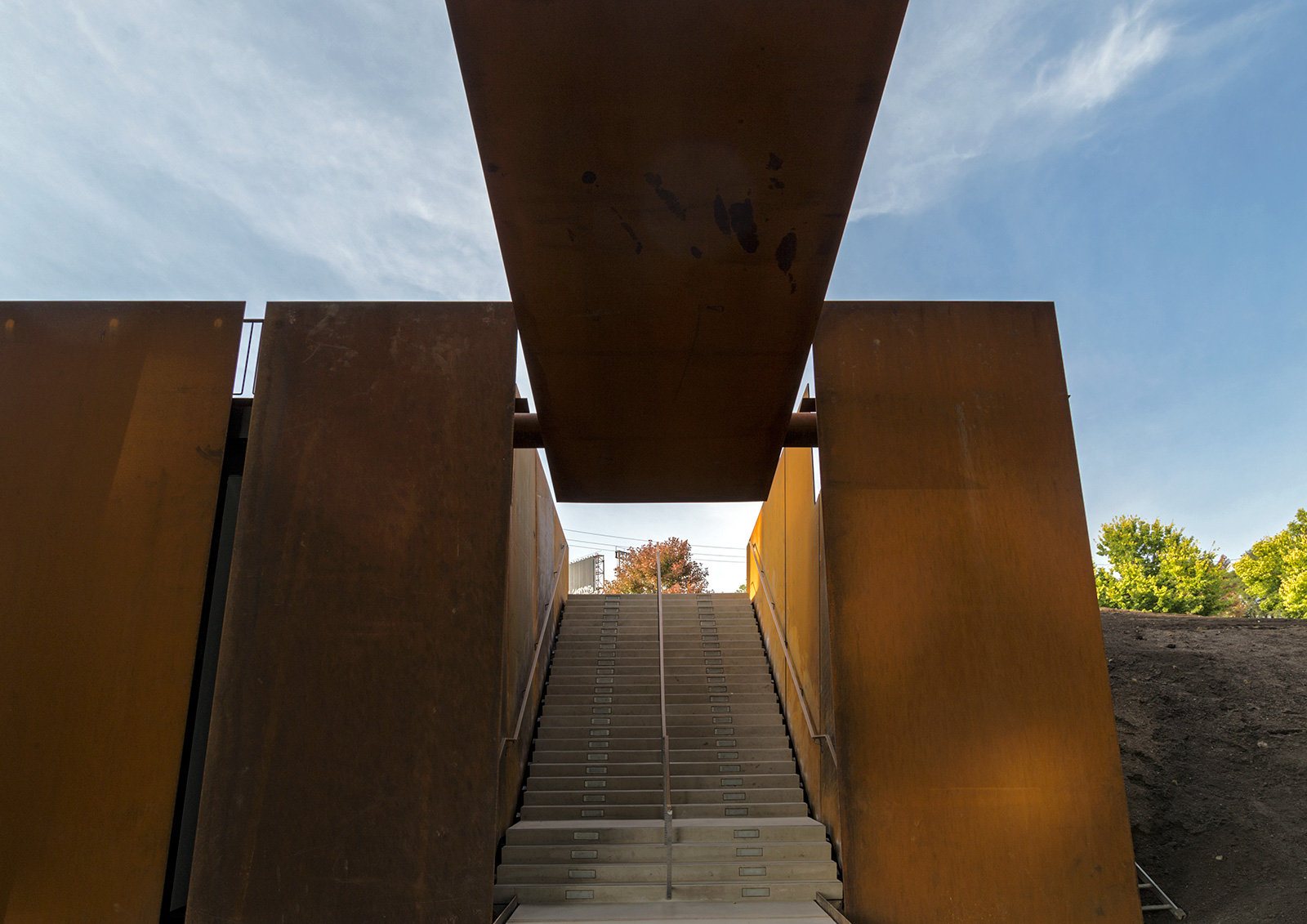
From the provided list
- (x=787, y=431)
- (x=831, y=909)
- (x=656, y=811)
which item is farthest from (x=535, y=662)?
(x=831, y=909)

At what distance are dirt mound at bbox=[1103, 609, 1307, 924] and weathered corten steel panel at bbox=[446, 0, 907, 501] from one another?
5.09 m

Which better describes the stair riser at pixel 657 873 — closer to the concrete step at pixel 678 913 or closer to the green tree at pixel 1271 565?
the concrete step at pixel 678 913

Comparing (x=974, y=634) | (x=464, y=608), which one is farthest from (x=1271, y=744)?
(x=464, y=608)

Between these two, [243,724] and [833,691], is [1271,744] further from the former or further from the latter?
[243,724]

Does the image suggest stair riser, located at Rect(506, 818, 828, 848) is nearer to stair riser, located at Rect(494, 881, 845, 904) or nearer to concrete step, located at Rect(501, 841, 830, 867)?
concrete step, located at Rect(501, 841, 830, 867)

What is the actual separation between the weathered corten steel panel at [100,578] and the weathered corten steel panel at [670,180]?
2968 mm

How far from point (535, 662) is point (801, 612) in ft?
9.75

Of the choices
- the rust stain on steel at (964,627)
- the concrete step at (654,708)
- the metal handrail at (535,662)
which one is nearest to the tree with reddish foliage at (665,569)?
the metal handrail at (535,662)

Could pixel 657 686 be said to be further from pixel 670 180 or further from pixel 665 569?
pixel 665 569

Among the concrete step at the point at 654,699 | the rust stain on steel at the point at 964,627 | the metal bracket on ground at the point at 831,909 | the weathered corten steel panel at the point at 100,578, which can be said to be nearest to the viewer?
the metal bracket on ground at the point at 831,909

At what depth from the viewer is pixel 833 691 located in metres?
5.90

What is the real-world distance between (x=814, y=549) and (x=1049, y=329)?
2840 mm

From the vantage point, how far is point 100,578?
587cm

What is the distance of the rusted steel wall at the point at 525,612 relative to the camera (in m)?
6.73
